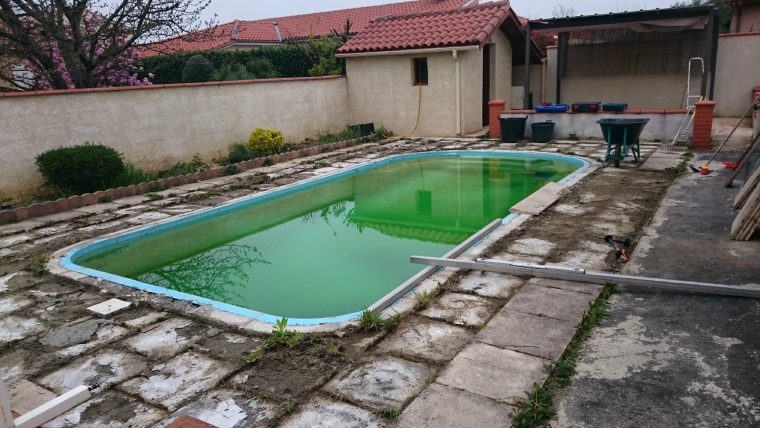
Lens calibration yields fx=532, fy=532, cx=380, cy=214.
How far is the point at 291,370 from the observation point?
3.30 meters

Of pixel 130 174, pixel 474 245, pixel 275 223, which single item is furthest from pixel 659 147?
pixel 130 174

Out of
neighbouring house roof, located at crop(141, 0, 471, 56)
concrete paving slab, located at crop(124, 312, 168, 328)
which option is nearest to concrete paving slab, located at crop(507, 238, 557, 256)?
concrete paving slab, located at crop(124, 312, 168, 328)

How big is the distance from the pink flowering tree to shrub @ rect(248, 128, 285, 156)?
266 cm

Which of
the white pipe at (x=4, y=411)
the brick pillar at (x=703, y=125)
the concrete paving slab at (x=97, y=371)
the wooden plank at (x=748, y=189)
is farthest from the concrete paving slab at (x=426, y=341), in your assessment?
the brick pillar at (x=703, y=125)

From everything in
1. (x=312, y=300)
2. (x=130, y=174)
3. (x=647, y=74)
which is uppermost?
(x=647, y=74)

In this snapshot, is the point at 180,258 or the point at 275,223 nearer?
the point at 180,258

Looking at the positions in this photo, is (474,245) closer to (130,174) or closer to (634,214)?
(634,214)

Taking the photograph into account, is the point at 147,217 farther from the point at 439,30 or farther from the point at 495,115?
the point at 439,30

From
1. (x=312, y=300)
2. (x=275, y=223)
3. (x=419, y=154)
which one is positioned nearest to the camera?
(x=312, y=300)

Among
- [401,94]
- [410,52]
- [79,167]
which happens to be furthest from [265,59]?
[79,167]

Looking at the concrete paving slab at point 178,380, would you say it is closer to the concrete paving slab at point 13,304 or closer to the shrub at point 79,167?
the concrete paving slab at point 13,304

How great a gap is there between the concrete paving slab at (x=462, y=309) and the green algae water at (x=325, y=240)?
99cm

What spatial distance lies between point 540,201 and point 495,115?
646 cm

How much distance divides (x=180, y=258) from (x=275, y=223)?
65.4 inches
